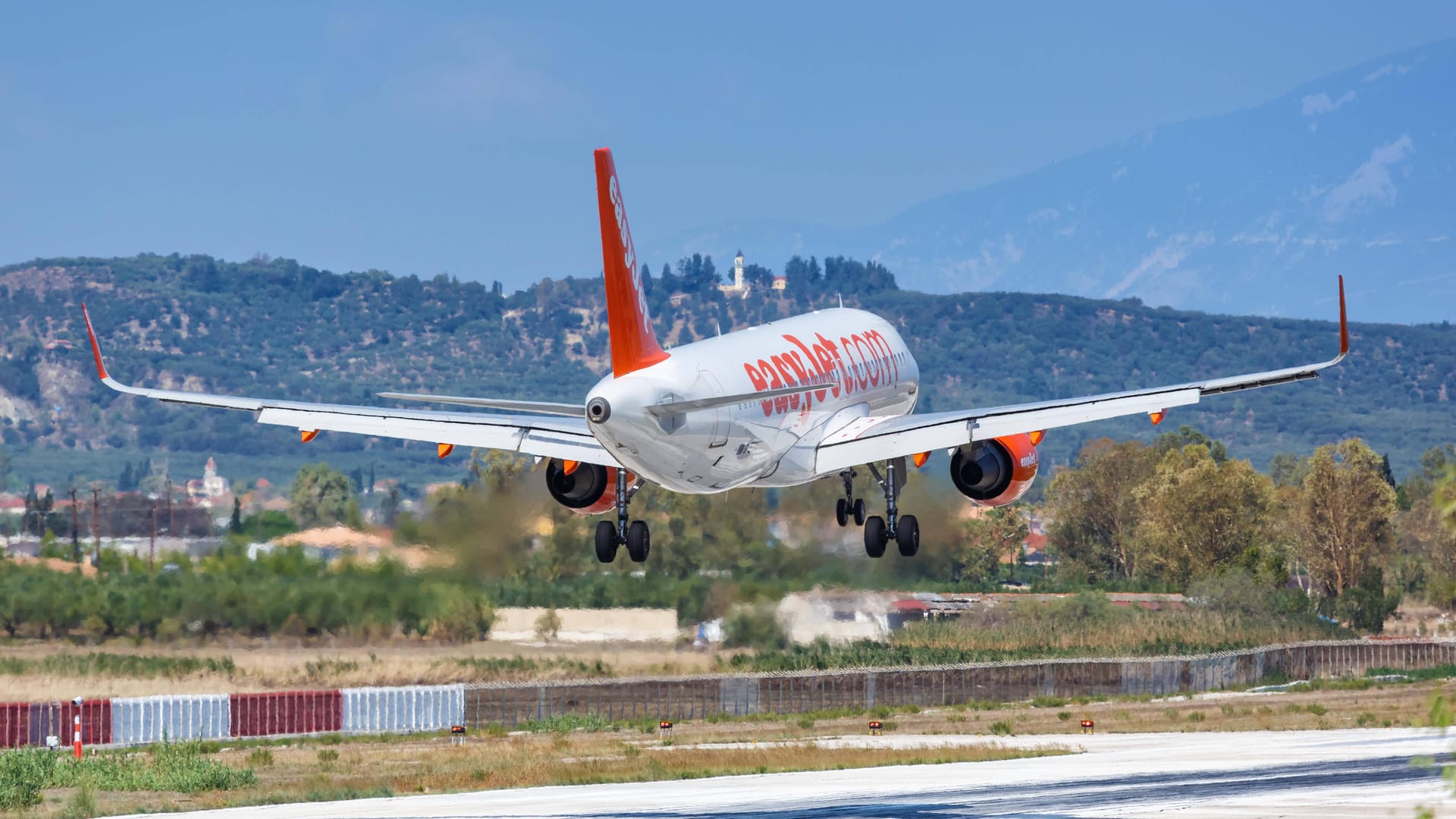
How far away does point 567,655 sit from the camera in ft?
217

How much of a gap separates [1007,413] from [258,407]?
1698 centimetres

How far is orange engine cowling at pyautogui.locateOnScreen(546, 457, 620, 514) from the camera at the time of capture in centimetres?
4569

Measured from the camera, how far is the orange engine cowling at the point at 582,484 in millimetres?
45688

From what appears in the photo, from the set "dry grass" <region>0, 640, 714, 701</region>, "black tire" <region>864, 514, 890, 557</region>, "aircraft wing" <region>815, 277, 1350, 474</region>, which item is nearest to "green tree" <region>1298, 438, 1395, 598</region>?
"dry grass" <region>0, 640, 714, 701</region>

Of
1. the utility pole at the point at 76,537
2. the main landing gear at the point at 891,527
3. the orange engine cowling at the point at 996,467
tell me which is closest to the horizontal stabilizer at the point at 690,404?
the orange engine cowling at the point at 996,467

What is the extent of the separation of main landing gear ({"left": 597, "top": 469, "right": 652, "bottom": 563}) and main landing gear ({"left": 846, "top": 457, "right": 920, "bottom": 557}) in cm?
557

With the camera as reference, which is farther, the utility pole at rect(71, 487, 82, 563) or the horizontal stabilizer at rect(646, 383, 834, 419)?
the utility pole at rect(71, 487, 82, 563)

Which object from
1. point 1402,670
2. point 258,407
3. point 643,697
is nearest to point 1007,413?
point 258,407

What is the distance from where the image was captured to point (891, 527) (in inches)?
1874

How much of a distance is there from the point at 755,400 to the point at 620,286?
5472 millimetres

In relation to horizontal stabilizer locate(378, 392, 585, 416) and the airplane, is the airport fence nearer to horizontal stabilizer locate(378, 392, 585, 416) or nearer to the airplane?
the airplane

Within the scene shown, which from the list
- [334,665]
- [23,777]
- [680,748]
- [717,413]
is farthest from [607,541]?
[334,665]

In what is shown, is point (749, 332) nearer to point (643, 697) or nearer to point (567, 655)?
point (567, 655)

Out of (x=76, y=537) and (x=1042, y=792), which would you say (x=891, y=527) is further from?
(x=76, y=537)
